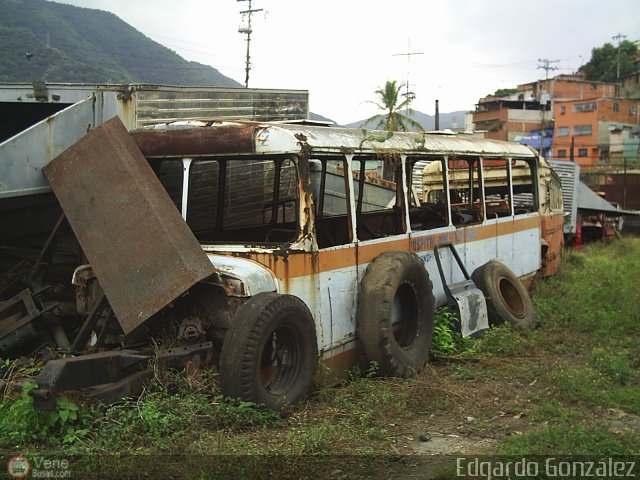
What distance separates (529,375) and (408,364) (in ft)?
3.84

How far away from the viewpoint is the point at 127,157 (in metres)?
5.25

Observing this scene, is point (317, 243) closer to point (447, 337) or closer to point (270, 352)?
point (270, 352)

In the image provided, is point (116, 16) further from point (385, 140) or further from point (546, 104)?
point (385, 140)

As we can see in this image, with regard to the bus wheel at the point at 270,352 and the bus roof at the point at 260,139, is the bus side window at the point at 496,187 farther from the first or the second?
the bus wheel at the point at 270,352

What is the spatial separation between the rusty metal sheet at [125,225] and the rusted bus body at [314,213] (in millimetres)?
385

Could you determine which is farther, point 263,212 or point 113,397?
point 263,212

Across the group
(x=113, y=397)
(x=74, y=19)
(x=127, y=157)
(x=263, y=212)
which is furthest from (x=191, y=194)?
(x=74, y=19)

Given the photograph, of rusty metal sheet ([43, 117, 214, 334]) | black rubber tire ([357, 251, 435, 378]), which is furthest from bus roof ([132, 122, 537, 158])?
black rubber tire ([357, 251, 435, 378])

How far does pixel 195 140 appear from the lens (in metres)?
5.54

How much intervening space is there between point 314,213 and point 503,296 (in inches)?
159

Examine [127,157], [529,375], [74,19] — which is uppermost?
[74,19]

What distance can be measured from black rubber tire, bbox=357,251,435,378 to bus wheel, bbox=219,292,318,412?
787 millimetres

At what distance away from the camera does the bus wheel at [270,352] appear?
4414mm

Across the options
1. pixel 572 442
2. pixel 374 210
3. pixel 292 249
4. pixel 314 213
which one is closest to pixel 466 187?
pixel 374 210
